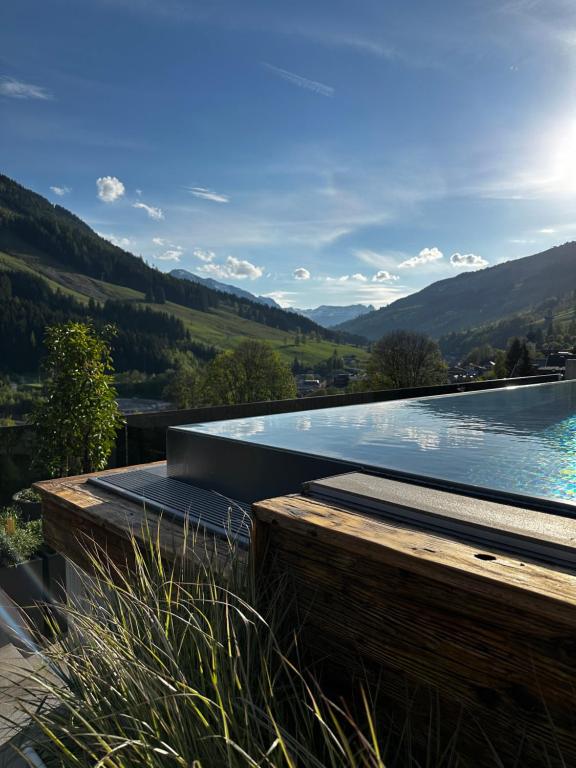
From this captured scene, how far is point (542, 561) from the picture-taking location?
110 cm

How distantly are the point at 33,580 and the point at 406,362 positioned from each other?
20.4 metres

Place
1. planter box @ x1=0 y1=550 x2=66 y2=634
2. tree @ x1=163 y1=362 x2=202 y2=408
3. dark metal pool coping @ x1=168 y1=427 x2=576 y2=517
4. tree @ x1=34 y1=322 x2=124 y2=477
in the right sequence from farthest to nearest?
tree @ x1=163 y1=362 x2=202 y2=408 → tree @ x1=34 y1=322 x2=124 y2=477 → planter box @ x1=0 y1=550 x2=66 y2=634 → dark metal pool coping @ x1=168 y1=427 x2=576 y2=517

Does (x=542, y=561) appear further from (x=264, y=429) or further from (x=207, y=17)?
(x=207, y=17)

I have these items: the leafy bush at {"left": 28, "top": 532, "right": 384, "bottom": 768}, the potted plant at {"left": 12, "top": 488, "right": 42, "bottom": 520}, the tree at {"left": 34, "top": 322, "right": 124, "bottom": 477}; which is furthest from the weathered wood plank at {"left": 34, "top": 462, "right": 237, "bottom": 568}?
the potted plant at {"left": 12, "top": 488, "right": 42, "bottom": 520}

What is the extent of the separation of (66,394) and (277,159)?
579 inches

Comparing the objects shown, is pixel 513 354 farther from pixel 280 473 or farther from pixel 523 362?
pixel 280 473

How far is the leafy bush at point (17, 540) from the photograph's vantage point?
383 cm

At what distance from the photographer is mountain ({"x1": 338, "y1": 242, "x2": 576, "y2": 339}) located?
118 metres

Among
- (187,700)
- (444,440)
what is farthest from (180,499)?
(444,440)

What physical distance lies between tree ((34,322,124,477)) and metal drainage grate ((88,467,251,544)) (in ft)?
5.79

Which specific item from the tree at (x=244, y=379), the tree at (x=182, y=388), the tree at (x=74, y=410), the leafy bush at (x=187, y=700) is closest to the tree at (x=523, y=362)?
the tree at (x=244, y=379)

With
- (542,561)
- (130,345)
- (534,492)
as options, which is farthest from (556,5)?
(130,345)

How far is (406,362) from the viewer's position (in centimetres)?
2259

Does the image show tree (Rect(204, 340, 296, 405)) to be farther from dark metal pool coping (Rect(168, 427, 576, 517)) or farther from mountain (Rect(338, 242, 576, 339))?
mountain (Rect(338, 242, 576, 339))
